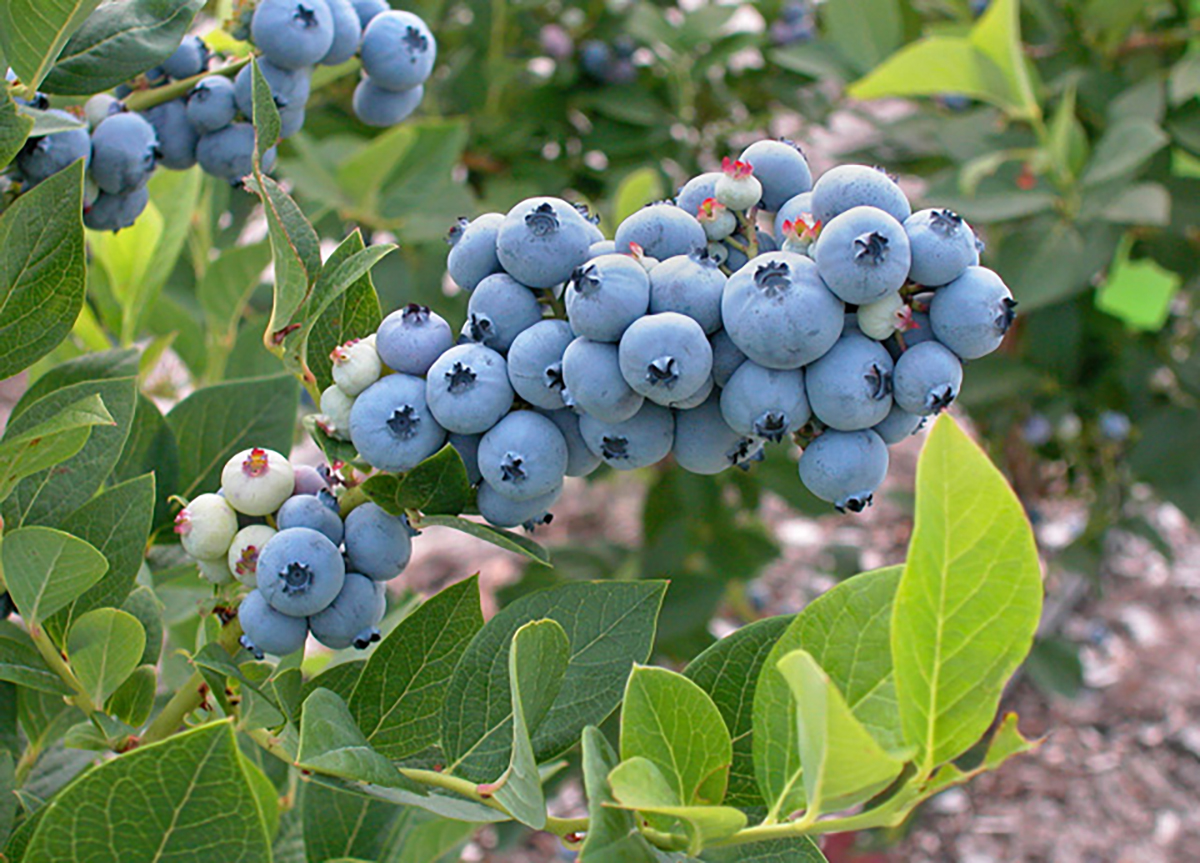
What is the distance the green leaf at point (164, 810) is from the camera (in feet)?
1.30

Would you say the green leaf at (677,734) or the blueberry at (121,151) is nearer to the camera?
the green leaf at (677,734)

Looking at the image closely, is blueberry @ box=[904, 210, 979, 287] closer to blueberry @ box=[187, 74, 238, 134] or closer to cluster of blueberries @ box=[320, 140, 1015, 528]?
cluster of blueberries @ box=[320, 140, 1015, 528]

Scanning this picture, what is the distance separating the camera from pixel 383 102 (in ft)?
2.34

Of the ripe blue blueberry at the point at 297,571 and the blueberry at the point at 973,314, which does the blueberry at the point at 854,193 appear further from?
the ripe blue blueberry at the point at 297,571

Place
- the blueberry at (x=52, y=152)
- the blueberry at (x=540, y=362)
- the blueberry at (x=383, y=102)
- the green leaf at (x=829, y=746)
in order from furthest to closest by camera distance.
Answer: the blueberry at (x=383, y=102)
the blueberry at (x=52, y=152)
the blueberry at (x=540, y=362)
the green leaf at (x=829, y=746)

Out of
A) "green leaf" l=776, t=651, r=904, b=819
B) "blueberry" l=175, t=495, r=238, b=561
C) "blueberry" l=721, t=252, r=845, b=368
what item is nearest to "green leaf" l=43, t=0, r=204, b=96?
"blueberry" l=175, t=495, r=238, b=561

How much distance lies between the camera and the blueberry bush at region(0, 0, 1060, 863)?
1.37 ft

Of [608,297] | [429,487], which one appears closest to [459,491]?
[429,487]

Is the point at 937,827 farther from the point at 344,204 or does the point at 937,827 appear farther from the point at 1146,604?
the point at 344,204

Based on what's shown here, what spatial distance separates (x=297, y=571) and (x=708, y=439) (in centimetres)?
19

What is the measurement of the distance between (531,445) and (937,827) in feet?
6.99

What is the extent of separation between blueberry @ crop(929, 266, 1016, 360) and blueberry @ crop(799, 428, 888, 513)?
0.05 m

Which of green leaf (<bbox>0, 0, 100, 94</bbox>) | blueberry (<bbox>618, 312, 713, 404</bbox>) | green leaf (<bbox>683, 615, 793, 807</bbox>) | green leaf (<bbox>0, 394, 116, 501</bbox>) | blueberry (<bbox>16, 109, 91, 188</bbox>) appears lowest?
green leaf (<bbox>683, 615, 793, 807</bbox>)

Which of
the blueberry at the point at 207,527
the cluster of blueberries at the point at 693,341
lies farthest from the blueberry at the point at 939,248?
the blueberry at the point at 207,527
